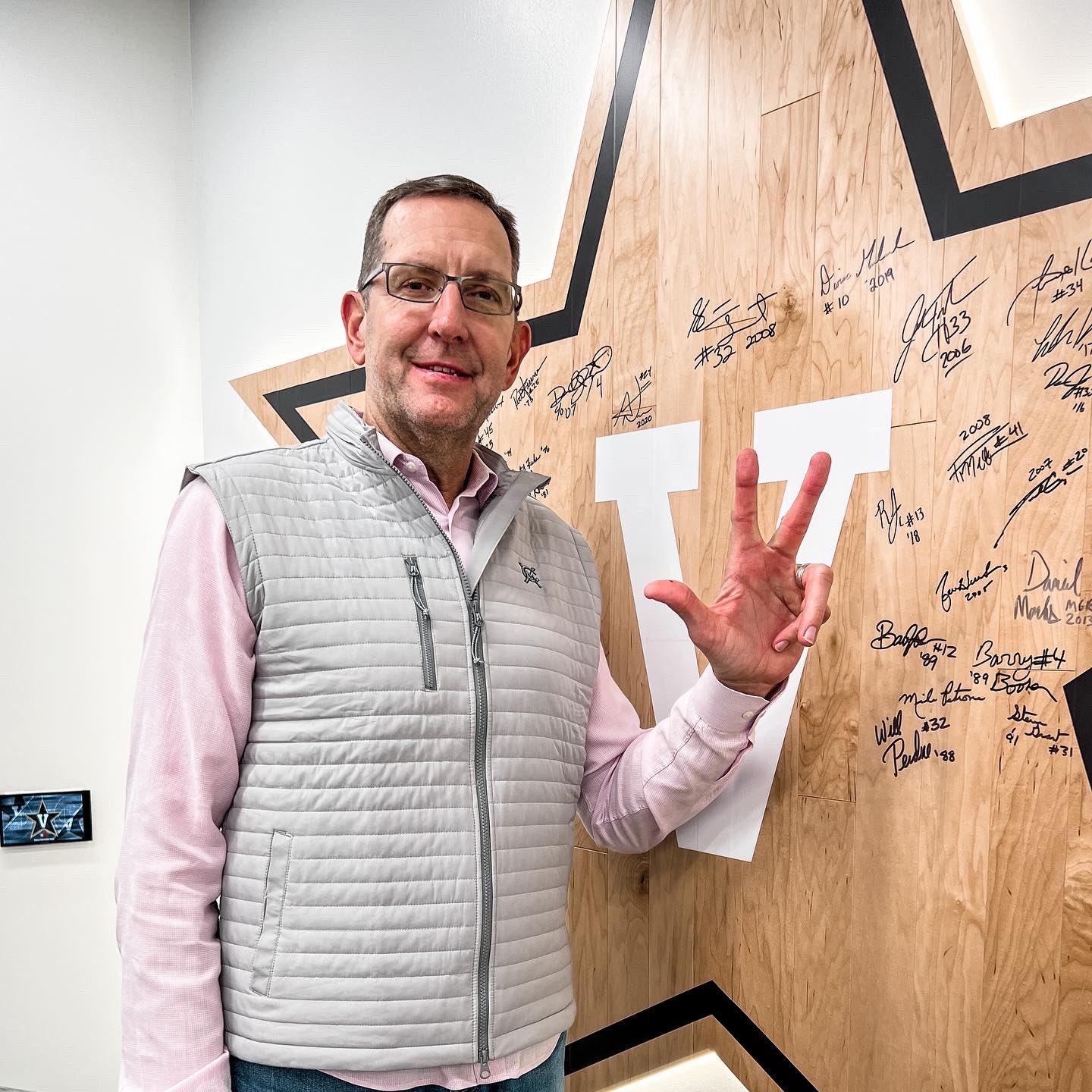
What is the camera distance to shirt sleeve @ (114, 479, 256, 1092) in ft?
3.75

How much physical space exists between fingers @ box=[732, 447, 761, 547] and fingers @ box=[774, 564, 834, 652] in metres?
0.09

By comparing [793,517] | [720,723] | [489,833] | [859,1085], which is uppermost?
[793,517]

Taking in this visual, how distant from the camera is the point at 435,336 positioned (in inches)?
53.7

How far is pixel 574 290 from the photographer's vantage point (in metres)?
1.85

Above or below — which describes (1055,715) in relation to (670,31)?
below

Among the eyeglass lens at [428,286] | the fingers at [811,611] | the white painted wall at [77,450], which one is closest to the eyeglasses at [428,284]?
the eyeglass lens at [428,286]

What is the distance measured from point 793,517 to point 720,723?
300 millimetres

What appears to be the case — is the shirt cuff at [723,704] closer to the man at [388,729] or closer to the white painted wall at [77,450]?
the man at [388,729]

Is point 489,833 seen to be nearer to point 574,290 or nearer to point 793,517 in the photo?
point 793,517

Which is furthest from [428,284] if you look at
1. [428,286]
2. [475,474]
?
[475,474]

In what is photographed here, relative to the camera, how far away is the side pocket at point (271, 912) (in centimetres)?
118

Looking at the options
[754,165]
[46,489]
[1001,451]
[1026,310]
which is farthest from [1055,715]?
[46,489]

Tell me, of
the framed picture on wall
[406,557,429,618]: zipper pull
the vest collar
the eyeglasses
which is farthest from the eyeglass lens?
the framed picture on wall
